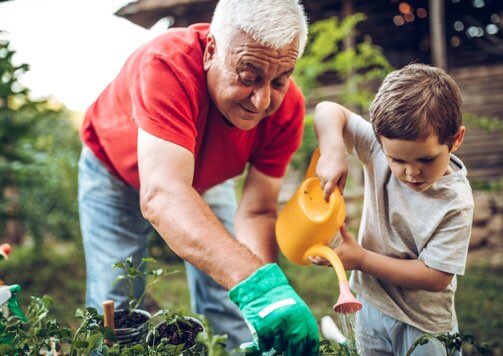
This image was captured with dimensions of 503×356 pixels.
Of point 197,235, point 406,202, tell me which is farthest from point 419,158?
point 197,235

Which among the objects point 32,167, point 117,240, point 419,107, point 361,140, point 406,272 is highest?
point 419,107

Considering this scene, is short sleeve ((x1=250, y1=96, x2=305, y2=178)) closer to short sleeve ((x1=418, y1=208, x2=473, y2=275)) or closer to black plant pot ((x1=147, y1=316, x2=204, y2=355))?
short sleeve ((x1=418, y1=208, x2=473, y2=275))

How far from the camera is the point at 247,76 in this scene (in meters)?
1.43

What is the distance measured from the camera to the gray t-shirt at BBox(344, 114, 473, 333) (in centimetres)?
133

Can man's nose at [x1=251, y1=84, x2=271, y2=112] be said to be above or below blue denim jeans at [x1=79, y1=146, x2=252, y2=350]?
above

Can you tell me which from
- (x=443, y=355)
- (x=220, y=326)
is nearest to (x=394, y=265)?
(x=443, y=355)

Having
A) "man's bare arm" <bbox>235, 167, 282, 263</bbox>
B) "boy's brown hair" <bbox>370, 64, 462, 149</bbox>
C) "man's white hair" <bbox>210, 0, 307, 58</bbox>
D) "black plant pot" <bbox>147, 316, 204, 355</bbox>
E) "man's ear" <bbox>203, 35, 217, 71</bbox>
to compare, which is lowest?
"man's bare arm" <bbox>235, 167, 282, 263</bbox>

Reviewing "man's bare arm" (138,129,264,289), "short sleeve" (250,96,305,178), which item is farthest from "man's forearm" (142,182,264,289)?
"short sleeve" (250,96,305,178)

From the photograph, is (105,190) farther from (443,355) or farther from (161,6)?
(161,6)

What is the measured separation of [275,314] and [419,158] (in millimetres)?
584

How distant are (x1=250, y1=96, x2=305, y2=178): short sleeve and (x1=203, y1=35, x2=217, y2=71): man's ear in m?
0.42

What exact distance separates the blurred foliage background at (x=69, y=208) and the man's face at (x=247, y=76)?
205 centimetres

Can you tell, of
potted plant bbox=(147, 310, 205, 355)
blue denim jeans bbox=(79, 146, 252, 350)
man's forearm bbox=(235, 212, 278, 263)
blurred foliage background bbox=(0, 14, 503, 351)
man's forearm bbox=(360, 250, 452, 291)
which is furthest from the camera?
blurred foliage background bbox=(0, 14, 503, 351)

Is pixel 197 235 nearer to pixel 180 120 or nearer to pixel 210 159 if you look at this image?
pixel 180 120
